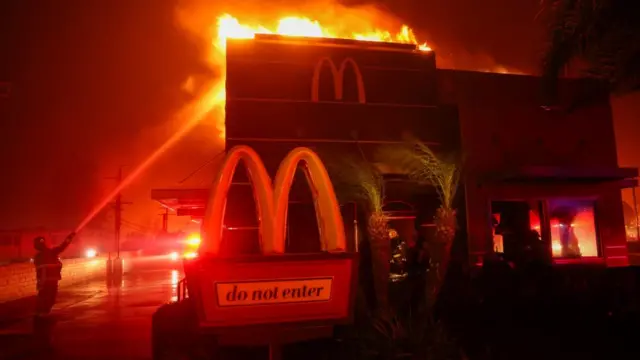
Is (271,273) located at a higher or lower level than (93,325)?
higher

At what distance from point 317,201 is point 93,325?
949cm

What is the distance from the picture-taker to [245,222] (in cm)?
1074

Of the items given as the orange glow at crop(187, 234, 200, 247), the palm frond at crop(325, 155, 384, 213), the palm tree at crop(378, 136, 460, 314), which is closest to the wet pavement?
the orange glow at crop(187, 234, 200, 247)

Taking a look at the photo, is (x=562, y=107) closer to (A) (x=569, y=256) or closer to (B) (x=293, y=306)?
(A) (x=569, y=256)

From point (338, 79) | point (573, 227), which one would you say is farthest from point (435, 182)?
point (573, 227)

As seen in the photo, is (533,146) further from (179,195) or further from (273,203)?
(273,203)

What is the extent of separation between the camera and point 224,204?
205 inches

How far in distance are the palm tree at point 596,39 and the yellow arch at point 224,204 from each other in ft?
22.8

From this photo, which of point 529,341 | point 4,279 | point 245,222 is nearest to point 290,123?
point 245,222

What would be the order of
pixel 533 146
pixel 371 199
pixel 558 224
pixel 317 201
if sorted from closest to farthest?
1. pixel 317 201
2. pixel 371 199
3. pixel 533 146
4. pixel 558 224

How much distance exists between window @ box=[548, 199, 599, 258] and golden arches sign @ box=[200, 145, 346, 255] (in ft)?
31.3

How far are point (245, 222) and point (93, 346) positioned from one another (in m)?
3.92

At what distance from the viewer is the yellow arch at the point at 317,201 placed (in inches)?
203

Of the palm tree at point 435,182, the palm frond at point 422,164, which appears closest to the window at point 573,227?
the palm frond at point 422,164
